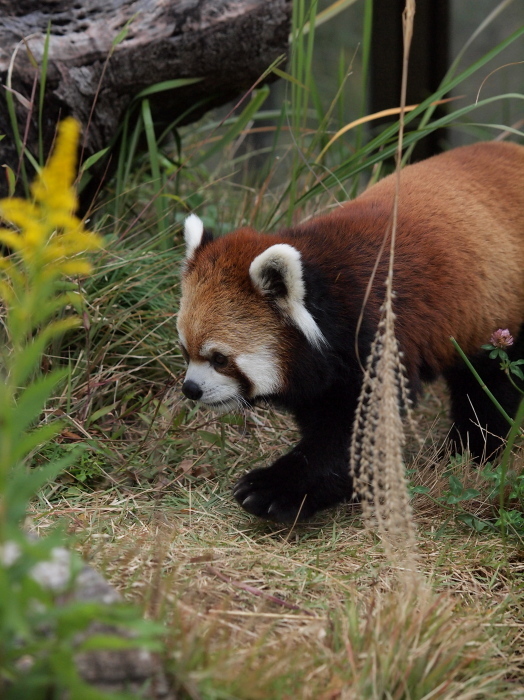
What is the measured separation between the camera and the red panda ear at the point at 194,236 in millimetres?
2953

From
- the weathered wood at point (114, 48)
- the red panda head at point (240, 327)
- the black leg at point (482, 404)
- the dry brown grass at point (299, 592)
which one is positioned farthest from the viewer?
the weathered wood at point (114, 48)

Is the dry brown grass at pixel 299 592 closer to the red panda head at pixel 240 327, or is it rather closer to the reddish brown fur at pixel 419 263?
the red panda head at pixel 240 327

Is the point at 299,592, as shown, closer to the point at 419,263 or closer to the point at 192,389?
the point at 192,389

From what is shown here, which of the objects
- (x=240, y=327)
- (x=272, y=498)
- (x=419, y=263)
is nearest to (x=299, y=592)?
(x=272, y=498)

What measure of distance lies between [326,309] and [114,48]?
1.78m

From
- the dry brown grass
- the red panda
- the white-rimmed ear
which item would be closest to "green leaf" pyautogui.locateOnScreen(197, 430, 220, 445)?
the dry brown grass

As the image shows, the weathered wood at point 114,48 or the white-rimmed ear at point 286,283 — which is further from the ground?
the weathered wood at point 114,48

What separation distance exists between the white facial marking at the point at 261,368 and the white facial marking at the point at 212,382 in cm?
7

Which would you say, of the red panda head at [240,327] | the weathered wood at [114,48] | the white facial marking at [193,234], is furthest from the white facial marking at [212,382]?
the weathered wood at [114,48]

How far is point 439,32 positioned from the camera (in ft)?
16.8

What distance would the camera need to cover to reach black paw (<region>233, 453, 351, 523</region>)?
2693mm

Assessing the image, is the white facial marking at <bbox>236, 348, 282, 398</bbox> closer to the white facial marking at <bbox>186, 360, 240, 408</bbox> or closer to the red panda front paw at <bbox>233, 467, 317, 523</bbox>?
the white facial marking at <bbox>186, 360, 240, 408</bbox>

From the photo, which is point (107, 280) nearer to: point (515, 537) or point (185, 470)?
point (185, 470)

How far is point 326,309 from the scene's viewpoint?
2678mm
